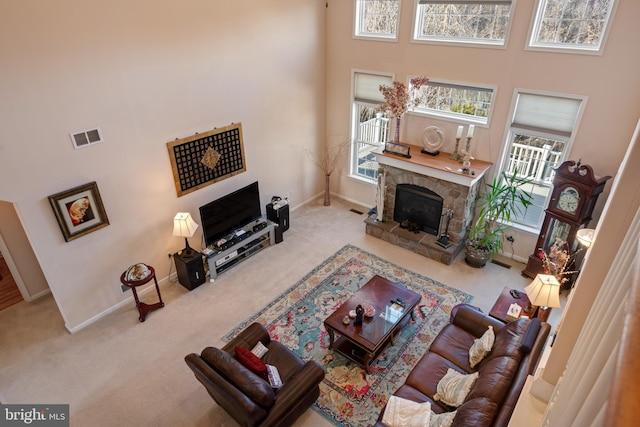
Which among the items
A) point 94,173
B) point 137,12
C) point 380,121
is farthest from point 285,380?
point 380,121

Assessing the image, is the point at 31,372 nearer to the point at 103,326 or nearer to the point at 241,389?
the point at 103,326

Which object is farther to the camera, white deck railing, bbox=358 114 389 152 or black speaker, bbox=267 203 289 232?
white deck railing, bbox=358 114 389 152

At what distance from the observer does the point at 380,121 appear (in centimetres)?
790

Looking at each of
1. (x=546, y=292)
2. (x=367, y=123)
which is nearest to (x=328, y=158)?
(x=367, y=123)

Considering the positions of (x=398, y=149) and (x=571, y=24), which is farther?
(x=398, y=149)

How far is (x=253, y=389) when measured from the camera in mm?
3574

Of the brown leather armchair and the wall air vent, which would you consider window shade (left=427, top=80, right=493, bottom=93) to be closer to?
the brown leather armchair

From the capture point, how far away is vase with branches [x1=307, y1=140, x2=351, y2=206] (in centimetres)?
848

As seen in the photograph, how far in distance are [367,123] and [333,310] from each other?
4020mm

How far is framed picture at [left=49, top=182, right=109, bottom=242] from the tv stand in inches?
67.3

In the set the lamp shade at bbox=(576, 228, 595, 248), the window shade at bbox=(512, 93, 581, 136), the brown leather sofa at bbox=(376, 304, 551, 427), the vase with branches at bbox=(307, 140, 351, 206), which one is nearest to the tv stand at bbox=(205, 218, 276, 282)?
the vase with branches at bbox=(307, 140, 351, 206)

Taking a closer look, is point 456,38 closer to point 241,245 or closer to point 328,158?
point 328,158

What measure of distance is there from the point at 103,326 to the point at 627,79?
7.71 m

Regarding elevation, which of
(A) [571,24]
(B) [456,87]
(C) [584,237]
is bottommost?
(C) [584,237]
